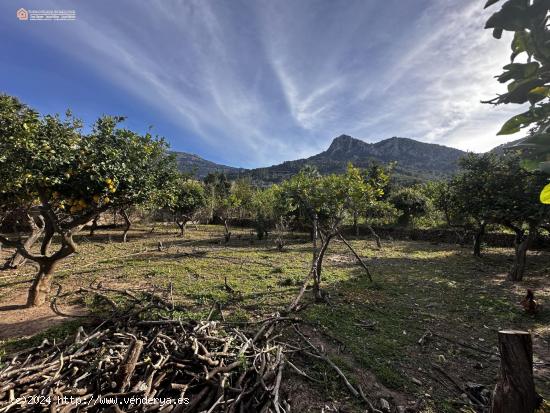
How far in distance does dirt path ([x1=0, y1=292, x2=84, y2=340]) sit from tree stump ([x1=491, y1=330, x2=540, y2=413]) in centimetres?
798

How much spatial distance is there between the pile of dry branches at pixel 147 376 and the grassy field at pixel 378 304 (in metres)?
0.82

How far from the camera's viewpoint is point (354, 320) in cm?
673

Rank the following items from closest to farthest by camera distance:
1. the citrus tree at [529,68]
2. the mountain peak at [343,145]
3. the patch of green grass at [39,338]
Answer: the citrus tree at [529,68]
the patch of green grass at [39,338]
the mountain peak at [343,145]

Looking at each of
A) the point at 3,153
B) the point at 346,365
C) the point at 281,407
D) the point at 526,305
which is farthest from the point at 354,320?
the point at 3,153

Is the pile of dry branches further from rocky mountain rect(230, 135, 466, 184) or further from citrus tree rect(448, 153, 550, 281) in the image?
rocky mountain rect(230, 135, 466, 184)

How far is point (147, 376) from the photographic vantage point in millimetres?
3607

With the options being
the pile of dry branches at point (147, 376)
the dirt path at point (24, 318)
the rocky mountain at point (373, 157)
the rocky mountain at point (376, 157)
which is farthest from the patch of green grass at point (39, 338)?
the rocky mountain at point (376, 157)

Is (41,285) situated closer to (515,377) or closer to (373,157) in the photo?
(515,377)

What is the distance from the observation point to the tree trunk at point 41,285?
7.22 metres

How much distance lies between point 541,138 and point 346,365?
469 cm

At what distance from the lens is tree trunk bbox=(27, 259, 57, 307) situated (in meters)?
7.22

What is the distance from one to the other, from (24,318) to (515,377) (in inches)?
371

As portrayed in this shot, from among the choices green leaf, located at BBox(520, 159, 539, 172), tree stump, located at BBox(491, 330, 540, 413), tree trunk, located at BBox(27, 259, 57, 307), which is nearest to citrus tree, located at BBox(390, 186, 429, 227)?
tree stump, located at BBox(491, 330, 540, 413)

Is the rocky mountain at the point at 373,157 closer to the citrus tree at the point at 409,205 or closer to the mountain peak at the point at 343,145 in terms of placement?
the mountain peak at the point at 343,145
